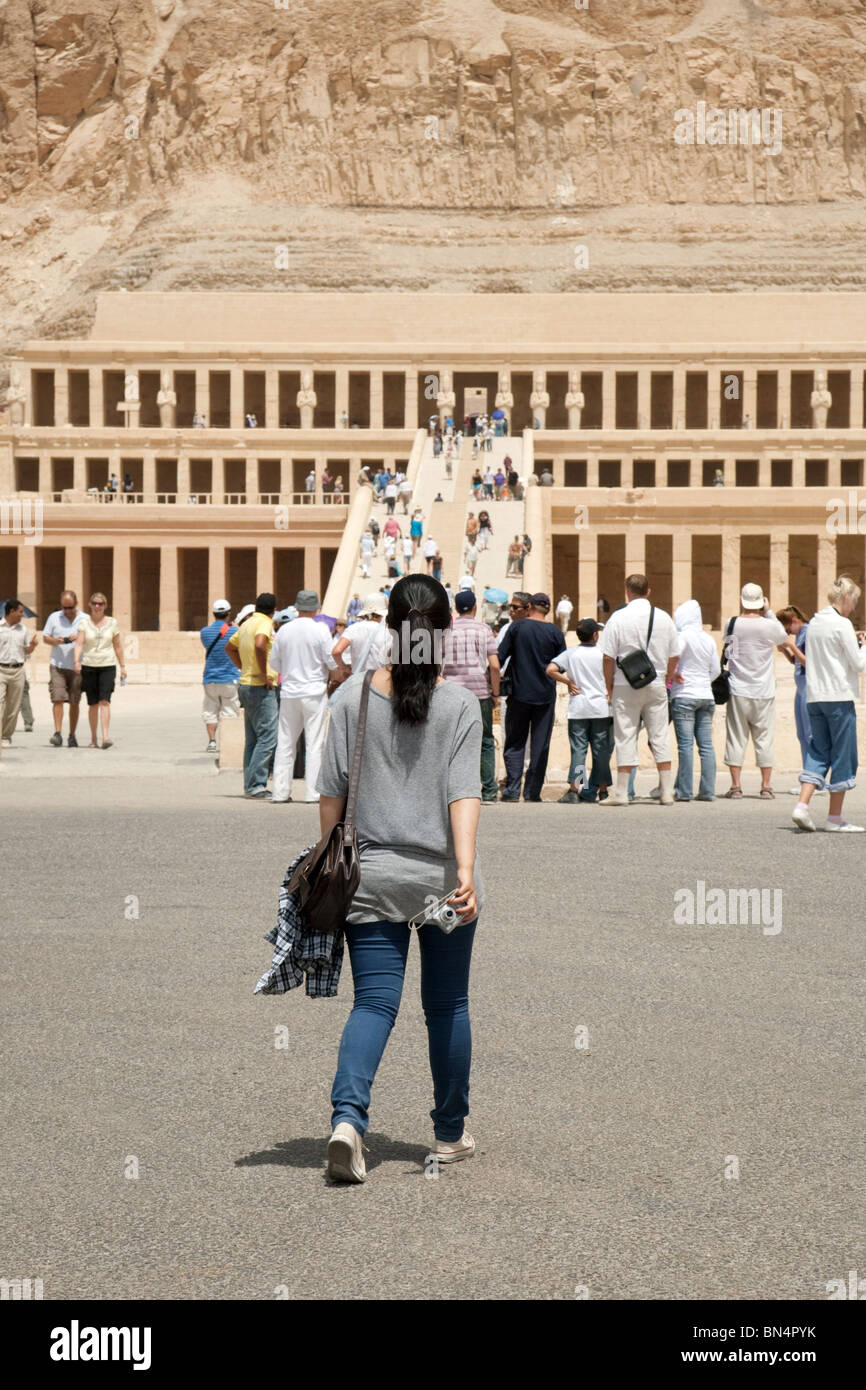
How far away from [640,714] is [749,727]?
1.58 m

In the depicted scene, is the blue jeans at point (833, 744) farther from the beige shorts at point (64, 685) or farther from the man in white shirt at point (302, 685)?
the beige shorts at point (64, 685)

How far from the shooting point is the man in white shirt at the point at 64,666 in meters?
20.1

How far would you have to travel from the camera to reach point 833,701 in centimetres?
1267

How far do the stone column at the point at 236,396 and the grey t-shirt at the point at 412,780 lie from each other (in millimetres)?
54849

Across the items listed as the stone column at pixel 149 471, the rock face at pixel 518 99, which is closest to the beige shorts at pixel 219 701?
the stone column at pixel 149 471

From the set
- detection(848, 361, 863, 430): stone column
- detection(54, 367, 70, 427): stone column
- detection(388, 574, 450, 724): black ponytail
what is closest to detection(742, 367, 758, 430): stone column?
detection(848, 361, 863, 430): stone column

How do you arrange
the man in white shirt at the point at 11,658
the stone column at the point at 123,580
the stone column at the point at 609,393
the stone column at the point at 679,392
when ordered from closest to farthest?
1. the man in white shirt at the point at 11,658
2. the stone column at the point at 123,580
3. the stone column at the point at 679,392
4. the stone column at the point at 609,393

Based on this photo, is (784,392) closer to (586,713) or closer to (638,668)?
(586,713)

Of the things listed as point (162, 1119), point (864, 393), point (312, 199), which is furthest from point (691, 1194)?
point (312, 199)

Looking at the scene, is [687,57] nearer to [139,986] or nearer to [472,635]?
[472,635]

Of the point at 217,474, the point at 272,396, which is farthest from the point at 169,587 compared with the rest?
the point at 272,396

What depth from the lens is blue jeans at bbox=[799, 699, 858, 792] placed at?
1273 cm

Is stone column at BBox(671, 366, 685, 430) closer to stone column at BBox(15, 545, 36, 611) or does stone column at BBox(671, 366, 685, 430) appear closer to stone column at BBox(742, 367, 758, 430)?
stone column at BBox(742, 367, 758, 430)

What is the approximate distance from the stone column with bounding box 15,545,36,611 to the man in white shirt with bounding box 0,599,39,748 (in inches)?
1219
